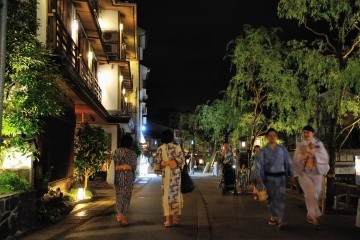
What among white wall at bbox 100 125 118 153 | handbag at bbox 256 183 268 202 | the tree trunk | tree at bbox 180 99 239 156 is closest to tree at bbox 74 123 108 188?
the tree trunk

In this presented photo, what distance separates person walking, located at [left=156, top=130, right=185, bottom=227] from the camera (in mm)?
10086

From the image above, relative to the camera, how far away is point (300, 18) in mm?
13297

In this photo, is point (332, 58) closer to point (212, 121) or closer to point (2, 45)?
point (2, 45)

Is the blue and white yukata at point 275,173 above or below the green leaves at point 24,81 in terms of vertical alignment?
below

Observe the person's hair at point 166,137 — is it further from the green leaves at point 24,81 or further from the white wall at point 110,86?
the white wall at point 110,86

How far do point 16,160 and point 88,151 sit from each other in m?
6.94

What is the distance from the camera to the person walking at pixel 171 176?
10.1 m

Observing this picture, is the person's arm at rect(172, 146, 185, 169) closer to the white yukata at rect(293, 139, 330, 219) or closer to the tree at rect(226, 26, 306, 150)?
the white yukata at rect(293, 139, 330, 219)

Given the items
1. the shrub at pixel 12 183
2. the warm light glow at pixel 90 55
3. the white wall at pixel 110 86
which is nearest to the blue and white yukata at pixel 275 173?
the shrub at pixel 12 183

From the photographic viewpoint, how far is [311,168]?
9898 mm

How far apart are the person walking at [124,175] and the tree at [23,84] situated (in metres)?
1.77

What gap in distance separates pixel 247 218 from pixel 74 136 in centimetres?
938

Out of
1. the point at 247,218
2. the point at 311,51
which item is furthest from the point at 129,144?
the point at 311,51

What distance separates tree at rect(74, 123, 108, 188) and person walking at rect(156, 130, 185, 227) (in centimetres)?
749
